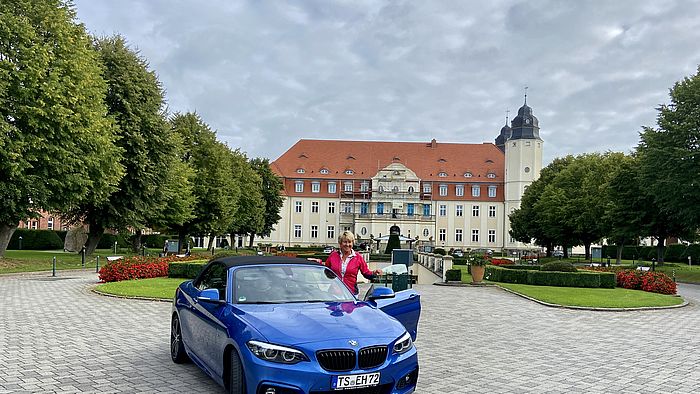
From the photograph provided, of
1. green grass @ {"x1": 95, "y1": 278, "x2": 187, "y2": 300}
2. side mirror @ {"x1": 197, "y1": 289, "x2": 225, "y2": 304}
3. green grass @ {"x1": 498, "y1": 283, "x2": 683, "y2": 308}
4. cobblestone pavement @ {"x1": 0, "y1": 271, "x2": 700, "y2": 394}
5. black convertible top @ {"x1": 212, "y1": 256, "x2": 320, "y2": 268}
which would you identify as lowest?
cobblestone pavement @ {"x1": 0, "y1": 271, "x2": 700, "y2": 394}

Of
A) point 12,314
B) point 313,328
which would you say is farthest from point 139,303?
point 313,328

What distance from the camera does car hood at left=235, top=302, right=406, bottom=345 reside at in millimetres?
6031

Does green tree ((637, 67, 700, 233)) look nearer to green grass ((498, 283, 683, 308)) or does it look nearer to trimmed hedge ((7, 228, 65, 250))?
green grass ((498, 283, 683, 308))

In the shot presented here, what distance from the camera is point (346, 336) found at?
6055 mm

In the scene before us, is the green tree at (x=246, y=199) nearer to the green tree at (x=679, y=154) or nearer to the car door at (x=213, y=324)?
the green tree at (x=679, y=154)

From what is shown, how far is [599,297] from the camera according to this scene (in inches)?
796

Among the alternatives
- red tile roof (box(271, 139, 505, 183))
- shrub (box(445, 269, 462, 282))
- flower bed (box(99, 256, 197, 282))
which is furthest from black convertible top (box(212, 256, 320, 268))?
red tile roof (box(271, 139, 505, 183))

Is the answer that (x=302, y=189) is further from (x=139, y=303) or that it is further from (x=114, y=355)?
(x=114, y=355)

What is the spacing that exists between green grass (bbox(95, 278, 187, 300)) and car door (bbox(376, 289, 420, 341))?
10153mm

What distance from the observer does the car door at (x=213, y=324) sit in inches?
267

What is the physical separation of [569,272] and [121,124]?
2793 cm

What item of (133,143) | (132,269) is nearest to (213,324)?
(132,269)

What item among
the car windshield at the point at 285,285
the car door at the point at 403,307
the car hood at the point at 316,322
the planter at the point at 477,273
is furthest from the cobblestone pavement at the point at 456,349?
the planter at the point at 477,273

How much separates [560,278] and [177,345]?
20.6 metres
